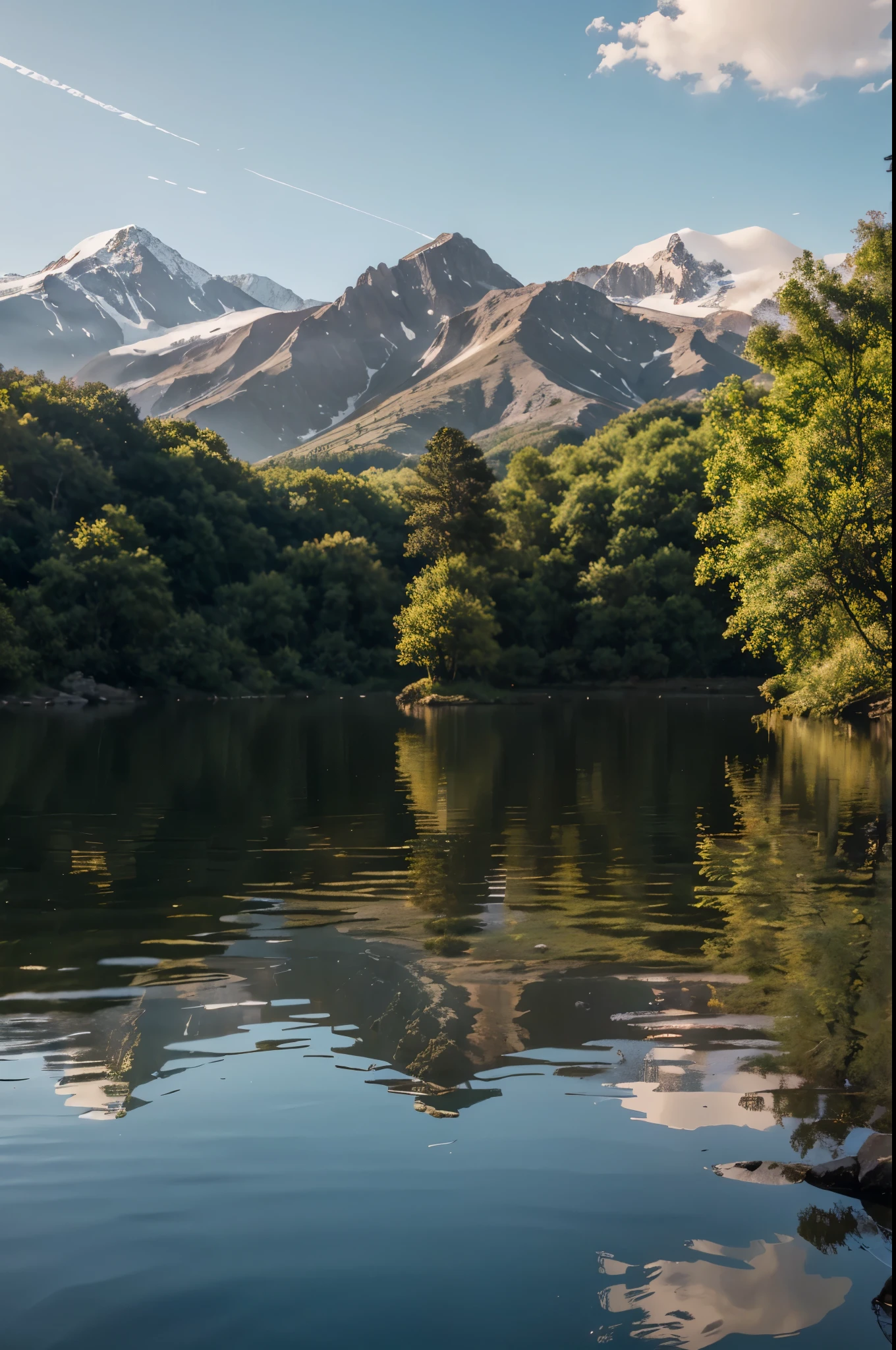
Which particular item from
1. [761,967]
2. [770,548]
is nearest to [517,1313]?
[761,967]

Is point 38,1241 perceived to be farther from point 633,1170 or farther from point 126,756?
point 126,756

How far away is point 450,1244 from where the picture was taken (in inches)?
260

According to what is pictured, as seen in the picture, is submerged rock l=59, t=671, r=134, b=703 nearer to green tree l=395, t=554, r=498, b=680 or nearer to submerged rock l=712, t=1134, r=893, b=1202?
green tree l=395, t=554, r=498, b=680

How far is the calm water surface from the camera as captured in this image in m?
6.10

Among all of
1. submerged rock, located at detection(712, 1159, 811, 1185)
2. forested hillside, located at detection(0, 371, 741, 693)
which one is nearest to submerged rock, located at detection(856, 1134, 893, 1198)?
submerged rock, located at detection(712, 1159, 811, 1185)

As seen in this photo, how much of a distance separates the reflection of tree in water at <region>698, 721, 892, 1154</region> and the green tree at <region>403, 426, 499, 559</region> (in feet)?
247

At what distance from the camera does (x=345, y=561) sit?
4663 inches

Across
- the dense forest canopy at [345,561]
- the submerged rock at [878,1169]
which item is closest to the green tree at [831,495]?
the dense forest canopy at [345,561]

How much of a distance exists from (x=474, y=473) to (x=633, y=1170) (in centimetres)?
9789

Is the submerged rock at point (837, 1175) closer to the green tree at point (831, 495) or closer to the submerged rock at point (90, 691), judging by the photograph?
the green tree at point (831, 495)

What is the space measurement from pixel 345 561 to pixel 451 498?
65.1ft

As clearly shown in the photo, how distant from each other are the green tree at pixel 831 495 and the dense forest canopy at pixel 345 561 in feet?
28.3

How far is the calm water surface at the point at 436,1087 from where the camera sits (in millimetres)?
6098

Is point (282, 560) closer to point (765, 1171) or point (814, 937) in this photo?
point (814, 937)
